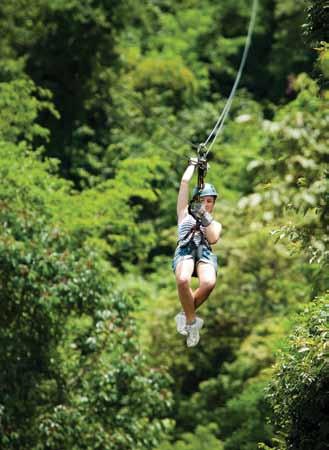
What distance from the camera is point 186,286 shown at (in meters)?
6.94

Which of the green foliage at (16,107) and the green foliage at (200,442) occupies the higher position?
the green foliage at (16,107)

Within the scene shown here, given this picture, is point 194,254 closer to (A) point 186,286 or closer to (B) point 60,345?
(A) point 186,286

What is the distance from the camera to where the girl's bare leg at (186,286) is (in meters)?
6.94

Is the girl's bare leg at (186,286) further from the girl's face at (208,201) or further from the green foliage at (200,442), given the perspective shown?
the green foliage at (200,442)

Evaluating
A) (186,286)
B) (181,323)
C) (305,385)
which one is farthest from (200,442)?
(186,286)

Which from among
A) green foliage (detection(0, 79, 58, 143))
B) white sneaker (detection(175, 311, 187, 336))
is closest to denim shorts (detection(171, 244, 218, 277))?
white sneaker (detection(175, 311, 187, 336))

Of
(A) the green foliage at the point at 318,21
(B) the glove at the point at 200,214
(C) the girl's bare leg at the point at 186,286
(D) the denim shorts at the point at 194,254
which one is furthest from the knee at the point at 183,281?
(A) the green foliage at the point at 318,21

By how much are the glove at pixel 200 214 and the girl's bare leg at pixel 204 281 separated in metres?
0.24

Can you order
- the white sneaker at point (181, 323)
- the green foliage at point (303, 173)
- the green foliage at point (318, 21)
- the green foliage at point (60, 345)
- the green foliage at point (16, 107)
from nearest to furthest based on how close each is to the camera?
the green foliage at point (303, 173) → the white sneaker at point (181, 323) → the green foliage at point (318, 21) → the green foliage at point (60, 345) → the green foliage at point (16, 107)

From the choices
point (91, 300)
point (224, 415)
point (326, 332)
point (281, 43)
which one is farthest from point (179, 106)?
point (326, 332)

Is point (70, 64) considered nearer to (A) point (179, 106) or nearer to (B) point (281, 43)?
(A) point (179, 106)

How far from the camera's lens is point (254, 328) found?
1647cm

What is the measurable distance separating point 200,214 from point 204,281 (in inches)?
15.7

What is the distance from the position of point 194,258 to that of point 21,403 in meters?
5.65
